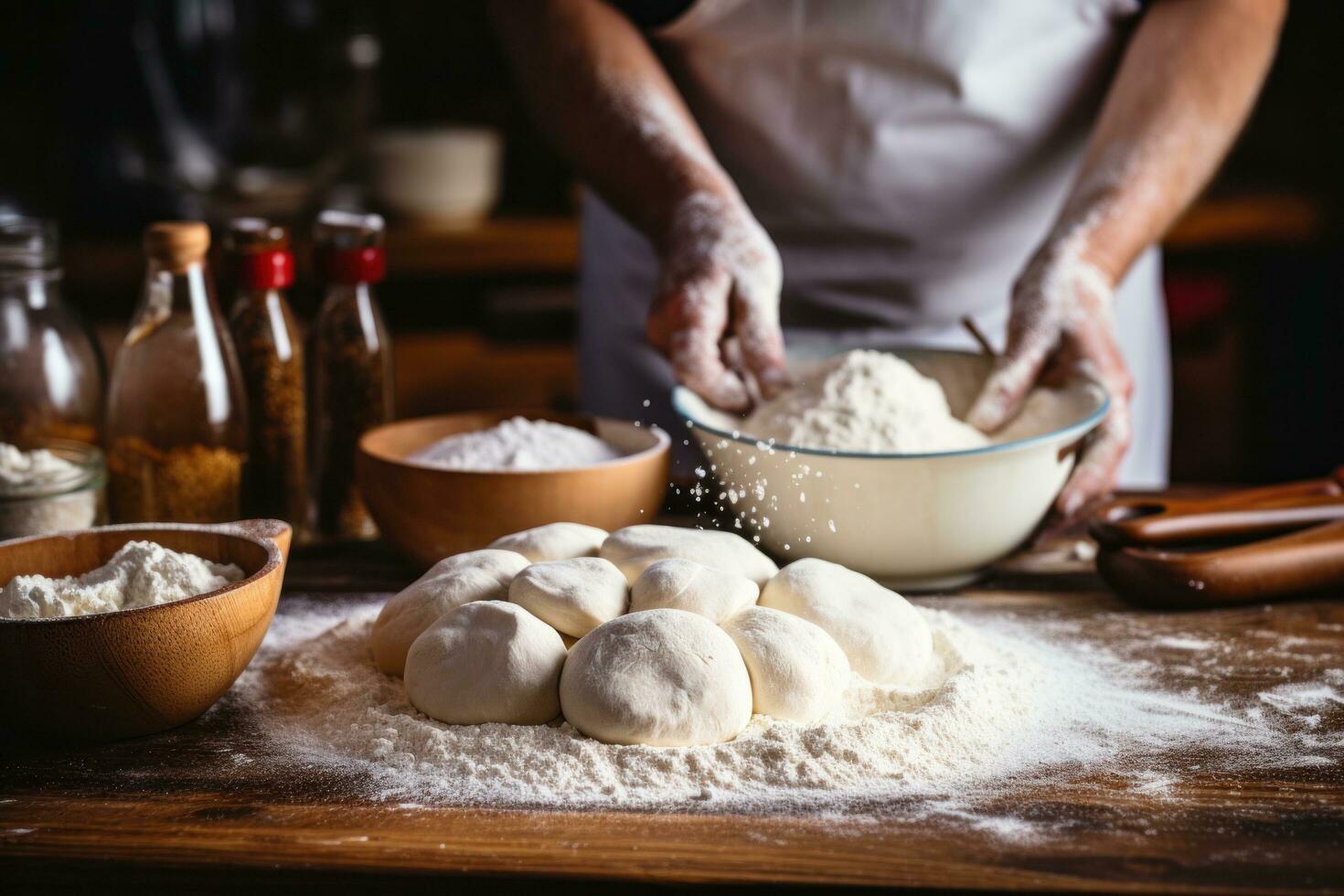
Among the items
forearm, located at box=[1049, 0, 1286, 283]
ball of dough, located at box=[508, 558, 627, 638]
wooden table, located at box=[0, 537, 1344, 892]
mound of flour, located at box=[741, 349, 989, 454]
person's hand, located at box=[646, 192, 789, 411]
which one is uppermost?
forearm, located at box=[1049, 0, 1286, 283]

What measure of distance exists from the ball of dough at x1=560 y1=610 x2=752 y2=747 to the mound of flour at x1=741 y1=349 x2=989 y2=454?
314mm

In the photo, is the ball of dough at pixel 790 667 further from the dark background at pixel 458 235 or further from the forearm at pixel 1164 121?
the dark background at pixel 458 235

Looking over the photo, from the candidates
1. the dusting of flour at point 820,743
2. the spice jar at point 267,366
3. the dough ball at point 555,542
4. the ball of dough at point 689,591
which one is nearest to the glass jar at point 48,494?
the spice jar at point 267,366

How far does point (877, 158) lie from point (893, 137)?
3 centimetres

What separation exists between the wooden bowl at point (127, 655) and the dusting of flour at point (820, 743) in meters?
0.07

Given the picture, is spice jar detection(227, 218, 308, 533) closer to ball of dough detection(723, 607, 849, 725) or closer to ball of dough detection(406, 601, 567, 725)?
ball of dough detection(406, 601, 567, 725)

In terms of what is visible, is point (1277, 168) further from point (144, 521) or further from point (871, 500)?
point (144, 521)

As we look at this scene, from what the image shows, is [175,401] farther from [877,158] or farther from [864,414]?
[877,158]

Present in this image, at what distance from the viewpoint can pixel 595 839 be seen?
26.2 inches

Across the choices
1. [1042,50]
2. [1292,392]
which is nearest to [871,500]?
[1042,50]

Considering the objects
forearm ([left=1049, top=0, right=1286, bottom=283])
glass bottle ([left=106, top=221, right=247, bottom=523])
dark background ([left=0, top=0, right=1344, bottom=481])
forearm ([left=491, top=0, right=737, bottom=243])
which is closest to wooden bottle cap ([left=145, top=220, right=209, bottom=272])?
glass bottle ([left=106, top=221, right=247, bottom=523])

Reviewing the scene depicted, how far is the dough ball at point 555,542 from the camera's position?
3.03 ft

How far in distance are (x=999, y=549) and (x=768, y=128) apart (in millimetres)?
712

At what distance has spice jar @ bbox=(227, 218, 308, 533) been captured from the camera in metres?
1.12
